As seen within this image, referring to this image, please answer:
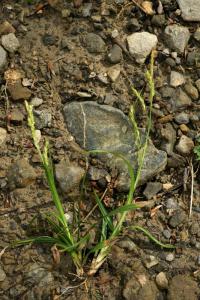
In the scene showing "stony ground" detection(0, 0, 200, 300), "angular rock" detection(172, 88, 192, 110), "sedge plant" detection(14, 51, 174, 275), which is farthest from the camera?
"angular rock" detection(172, 88, 192, 110)

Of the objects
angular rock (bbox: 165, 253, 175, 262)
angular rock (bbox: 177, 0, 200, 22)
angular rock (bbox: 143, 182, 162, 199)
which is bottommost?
angular rock (bbox: 165, 253, 175, 262)

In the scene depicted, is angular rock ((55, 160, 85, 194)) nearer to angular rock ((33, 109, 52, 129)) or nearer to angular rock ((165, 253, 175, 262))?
angular rock ((33, 109, 52, 129))

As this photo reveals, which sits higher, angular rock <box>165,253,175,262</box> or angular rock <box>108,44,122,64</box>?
angular rock <box>108,44,122,64</box>

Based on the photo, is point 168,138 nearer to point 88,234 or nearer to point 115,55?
point 115,55

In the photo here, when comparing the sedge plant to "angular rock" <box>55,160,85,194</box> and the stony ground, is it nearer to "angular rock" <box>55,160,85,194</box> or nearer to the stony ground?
the stony ground

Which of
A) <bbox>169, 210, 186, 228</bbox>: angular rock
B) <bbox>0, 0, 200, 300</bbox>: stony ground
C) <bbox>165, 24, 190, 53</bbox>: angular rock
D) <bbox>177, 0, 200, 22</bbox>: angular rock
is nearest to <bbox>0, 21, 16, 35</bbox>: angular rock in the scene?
<bbox>0, 0, 200, 300</bbox>: stony ground

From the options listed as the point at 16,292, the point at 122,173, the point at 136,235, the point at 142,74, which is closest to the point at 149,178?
the point at 122,173

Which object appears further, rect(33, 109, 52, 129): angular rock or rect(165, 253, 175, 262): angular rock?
rect(33, 109, 52, 129): angular rock

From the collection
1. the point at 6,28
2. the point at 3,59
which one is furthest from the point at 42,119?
the point at 6,28

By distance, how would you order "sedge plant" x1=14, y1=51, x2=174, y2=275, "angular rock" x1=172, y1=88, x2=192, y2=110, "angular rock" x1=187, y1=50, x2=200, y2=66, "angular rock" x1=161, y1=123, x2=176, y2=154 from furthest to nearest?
1. "angular rock" x1=187, y1=50, x2=200, y2=66
2. "angular rock" x1=172, y1=88, x2=192, y2=110
3. "angular rock" x1=161, y1=123, x2=176, y2=154
4. "sedge plant" x1=14, y1=51, x2=174, y2=275

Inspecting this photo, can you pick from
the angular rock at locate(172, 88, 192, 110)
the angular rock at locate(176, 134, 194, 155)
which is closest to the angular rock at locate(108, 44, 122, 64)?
the angular rock at locate(172, 88, 192, 110)
